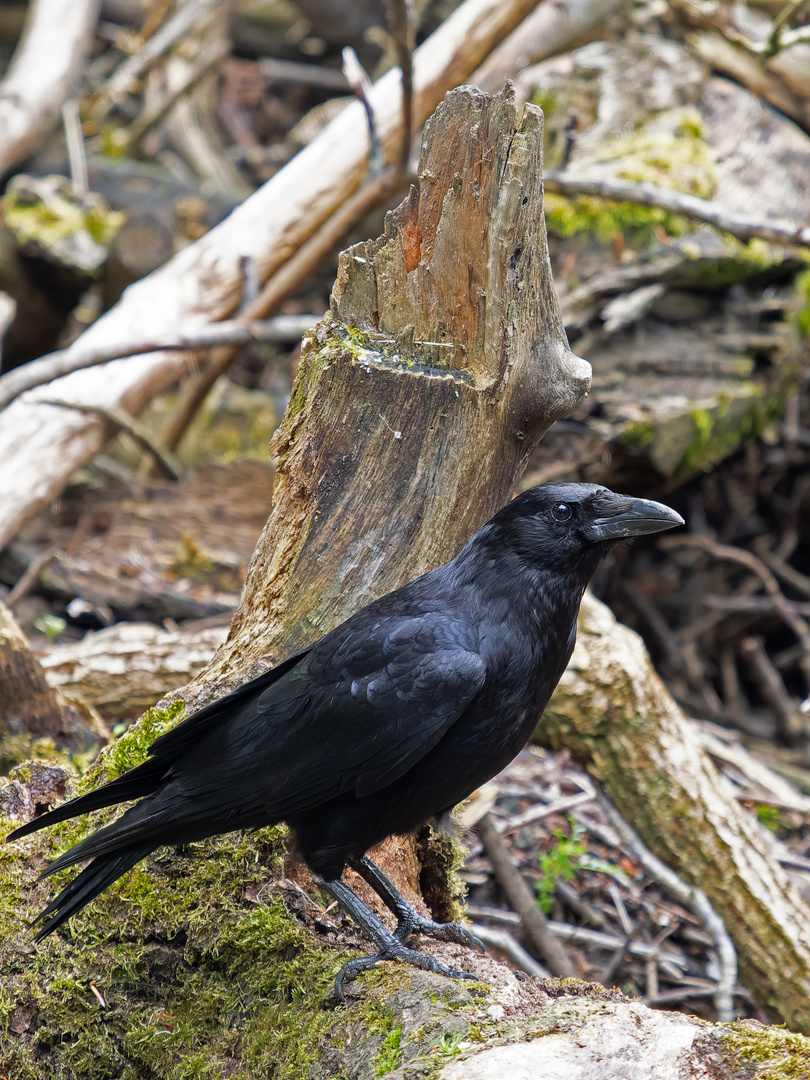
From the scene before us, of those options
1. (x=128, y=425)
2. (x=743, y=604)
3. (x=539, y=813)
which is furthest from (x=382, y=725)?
(x=743, y=604)

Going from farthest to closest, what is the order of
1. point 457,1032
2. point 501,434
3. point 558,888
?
point 558,888, point 501,434, point 457,1032

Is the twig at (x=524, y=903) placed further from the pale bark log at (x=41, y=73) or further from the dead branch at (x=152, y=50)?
the dead branch at (x=152, y=50)

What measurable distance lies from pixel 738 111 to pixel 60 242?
4.85m

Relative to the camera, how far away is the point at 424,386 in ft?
8.80

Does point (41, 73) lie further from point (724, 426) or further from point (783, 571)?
point (783, 571)

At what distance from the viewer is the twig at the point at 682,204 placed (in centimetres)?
499

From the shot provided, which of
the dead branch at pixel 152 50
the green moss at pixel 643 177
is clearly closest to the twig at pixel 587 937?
the green moss at pixel 643 177

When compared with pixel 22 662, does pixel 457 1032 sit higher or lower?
lower

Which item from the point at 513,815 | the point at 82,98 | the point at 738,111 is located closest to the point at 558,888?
the point at 513,815

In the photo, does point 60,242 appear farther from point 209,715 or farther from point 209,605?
point 209,715

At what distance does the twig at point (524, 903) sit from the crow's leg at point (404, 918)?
50.0 inches

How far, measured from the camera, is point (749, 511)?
21.3 feet

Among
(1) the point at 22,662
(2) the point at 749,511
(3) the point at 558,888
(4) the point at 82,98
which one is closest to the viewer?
(1) the point at 22,662

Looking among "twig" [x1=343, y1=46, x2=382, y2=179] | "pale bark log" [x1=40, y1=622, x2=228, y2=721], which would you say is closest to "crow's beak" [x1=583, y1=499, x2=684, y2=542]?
"pale bark log" [x1=40, y1=622, x2=228, y2=721]
